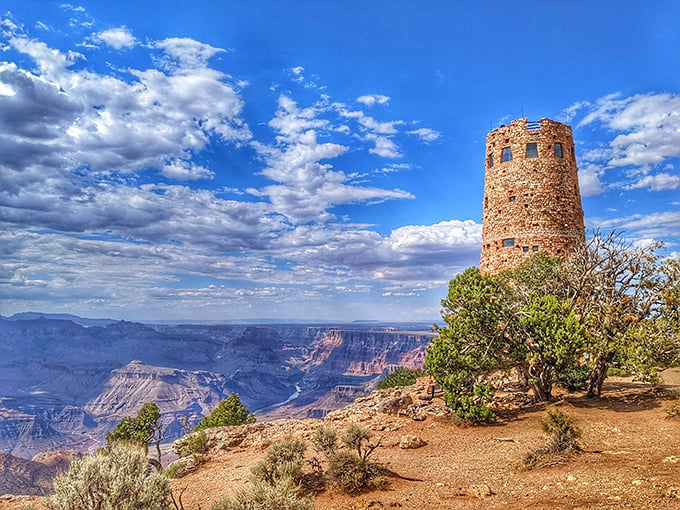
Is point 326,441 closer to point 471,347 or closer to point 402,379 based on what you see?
point 471,347

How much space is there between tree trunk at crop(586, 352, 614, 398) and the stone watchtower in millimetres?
12984

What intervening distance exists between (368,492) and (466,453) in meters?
5.23

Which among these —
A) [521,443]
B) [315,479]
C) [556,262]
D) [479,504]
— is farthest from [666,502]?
[556,262]

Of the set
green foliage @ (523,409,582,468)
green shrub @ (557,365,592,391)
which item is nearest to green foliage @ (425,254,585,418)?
green shrub @ (557,365,592,391)

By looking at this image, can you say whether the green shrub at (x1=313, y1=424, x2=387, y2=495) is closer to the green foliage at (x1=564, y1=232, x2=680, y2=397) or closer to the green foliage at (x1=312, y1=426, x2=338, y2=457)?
the green foliage at (x1=312, y1=426, x2=338, y2=457)

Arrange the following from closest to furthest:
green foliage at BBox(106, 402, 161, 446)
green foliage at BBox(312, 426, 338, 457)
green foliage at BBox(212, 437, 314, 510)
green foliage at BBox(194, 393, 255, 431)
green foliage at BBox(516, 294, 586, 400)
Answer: green foliage at BBox(212, 437, 314, 510) → green foliage at BBox(312, 426, 338, 457) → green foliage at BBox(516, 294, 586, 400) → green foliage at BBox(194, 393, 255, 431) → green foliage at BBox(106, 402, 161, 446)

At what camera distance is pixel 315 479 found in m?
14.4

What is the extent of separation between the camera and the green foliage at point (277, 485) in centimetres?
882

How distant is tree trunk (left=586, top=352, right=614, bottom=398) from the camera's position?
66.6 ft

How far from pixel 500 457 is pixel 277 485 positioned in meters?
8.95

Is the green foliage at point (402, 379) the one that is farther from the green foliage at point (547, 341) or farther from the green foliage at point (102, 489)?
the green foliage at point (102, 489)

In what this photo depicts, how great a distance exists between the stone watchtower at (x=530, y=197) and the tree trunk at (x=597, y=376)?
12984mm

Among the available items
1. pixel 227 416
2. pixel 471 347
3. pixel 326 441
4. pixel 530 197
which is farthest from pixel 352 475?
pixel 530 197

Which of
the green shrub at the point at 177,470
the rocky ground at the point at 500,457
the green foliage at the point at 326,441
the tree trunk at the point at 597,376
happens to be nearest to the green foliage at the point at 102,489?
the rocky ground at the point at 500,457
